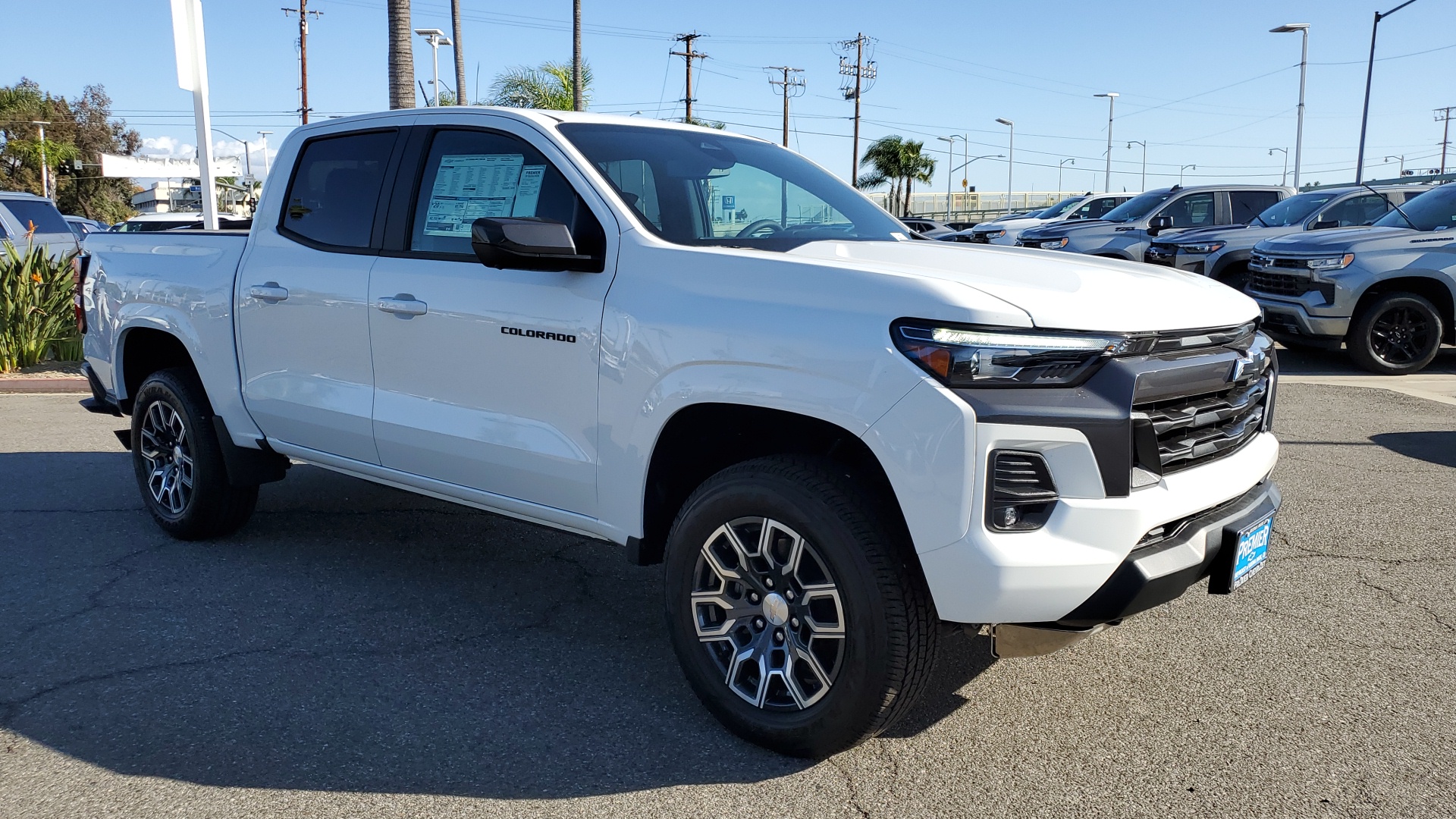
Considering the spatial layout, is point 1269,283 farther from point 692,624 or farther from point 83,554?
point 83,554

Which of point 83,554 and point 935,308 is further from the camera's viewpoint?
point 83,554

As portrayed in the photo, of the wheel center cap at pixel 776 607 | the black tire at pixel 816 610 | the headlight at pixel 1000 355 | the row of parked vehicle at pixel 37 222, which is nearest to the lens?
the headlight at pixel 1000 355

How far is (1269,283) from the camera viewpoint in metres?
11.3

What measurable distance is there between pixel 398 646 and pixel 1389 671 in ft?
11.4

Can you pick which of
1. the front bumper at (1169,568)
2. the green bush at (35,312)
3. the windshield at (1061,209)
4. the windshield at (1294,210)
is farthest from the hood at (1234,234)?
the green bush at (35,312)

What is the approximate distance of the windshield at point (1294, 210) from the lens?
1388 cm

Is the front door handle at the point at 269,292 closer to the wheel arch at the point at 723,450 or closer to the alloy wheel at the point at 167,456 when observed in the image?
the alloy wheel at the point at 167,456

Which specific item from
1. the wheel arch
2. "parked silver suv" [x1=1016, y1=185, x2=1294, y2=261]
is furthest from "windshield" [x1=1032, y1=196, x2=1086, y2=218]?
the wheel arch

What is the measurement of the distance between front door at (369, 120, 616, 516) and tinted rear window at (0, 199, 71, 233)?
13.8m

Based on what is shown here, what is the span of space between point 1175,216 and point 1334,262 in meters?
5.98

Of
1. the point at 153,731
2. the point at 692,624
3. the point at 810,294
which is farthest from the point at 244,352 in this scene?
the point at 810,294

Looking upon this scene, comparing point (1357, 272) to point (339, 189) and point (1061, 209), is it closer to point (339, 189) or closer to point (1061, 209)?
point (339, 189)

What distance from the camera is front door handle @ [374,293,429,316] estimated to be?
160 inches

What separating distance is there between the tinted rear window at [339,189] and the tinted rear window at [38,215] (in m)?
12.9
